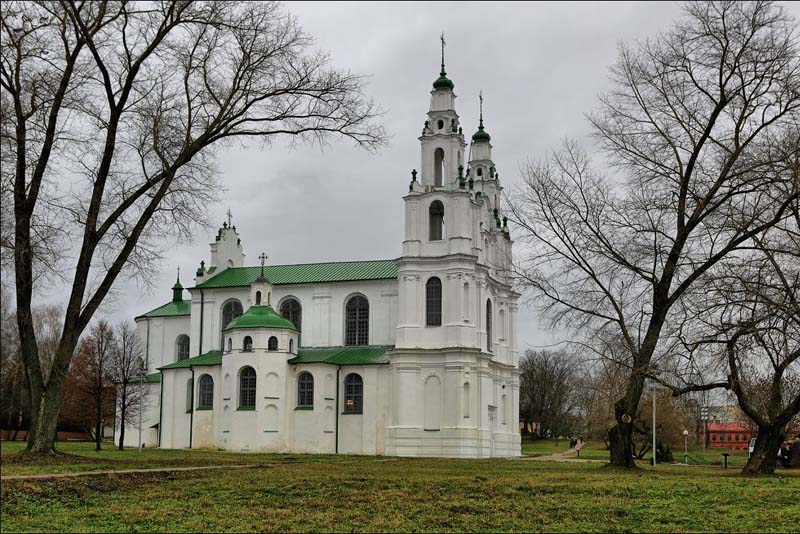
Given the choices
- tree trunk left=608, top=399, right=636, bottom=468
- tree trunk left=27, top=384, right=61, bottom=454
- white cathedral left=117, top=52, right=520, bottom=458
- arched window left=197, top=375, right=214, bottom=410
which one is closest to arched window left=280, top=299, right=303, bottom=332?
white cathedral left=117, top=52, right=520, bottom=458

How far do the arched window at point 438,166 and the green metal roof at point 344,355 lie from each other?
1087 centimetres

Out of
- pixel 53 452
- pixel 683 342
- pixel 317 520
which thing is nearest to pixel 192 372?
pixel 53 452

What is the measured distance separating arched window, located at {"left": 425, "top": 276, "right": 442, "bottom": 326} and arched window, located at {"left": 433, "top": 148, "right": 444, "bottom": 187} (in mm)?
6331

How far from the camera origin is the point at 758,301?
918 inches

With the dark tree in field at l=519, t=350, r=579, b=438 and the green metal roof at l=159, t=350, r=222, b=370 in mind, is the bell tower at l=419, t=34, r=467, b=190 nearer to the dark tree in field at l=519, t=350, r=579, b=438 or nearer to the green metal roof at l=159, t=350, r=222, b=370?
the green metal roof at l=159, t=350, r=222, b=370

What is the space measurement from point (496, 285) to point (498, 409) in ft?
26.7

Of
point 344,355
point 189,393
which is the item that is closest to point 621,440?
point 344,355

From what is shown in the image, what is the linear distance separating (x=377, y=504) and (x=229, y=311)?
1733 inches

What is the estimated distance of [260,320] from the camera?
53344mm

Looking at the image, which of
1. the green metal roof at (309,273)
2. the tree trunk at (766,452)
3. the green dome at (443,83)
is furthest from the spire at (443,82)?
the tree trunk at (766,452)

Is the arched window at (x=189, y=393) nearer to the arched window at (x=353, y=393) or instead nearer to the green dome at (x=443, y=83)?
the arched window at (x=353, y=393)

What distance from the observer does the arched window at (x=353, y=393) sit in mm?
53281

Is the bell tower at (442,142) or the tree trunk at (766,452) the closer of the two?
the tree trunk at (766,452)

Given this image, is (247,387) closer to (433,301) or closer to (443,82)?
(433,301)
